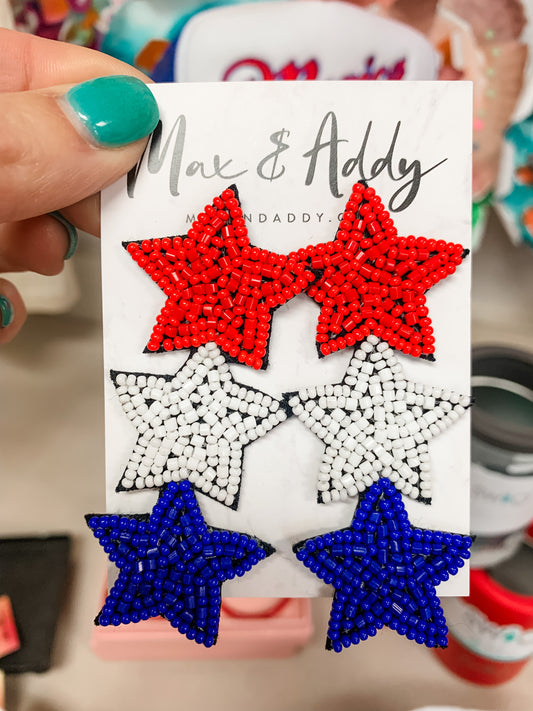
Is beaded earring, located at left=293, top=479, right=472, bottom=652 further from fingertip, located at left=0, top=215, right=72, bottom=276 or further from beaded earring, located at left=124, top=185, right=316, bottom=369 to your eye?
fingertip, located at left=0, top=215, right=72, bottom=276

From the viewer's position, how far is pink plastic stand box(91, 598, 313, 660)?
541 mm

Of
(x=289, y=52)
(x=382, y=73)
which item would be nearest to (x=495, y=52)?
(x=382, y=73)

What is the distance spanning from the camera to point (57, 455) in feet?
2.38

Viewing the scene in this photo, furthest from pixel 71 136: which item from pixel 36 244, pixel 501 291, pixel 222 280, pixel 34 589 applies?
pixel 501 291

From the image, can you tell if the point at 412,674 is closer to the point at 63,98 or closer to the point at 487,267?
the point at 487,267

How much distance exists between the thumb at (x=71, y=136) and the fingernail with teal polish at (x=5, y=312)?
0.93 feet

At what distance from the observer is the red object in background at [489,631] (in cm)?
50

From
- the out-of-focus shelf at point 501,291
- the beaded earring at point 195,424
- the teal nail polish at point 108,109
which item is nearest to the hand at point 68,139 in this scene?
the teal nail polish at point 108,109

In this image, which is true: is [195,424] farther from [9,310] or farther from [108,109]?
[9,310]

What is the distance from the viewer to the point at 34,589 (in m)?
0.61

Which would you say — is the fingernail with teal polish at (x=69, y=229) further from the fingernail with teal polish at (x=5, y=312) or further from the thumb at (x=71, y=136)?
→ the thumb at (x=71, y=136)

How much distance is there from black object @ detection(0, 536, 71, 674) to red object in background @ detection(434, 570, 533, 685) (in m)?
0.42

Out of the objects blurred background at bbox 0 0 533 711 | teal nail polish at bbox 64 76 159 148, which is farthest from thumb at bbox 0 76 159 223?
blurred background at bbox 0 0 533 711

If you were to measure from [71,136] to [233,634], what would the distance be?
0.48 meters
